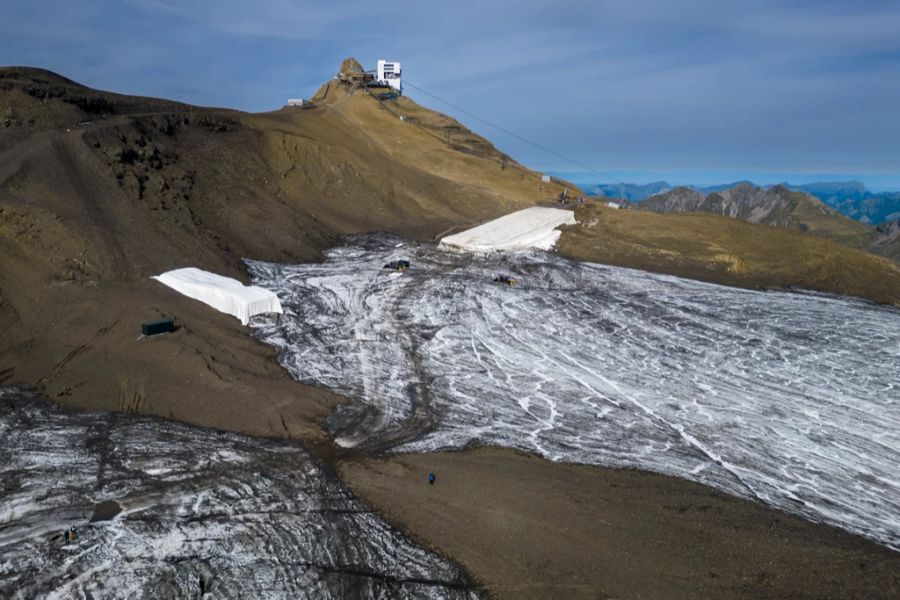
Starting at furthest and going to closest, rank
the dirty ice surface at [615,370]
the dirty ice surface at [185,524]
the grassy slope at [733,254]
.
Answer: the grassy slope at [733,254]
the dirty ice surface at [615,370]
the dirty ice surface at [185,524]

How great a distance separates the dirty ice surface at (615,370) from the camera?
15000 millimetres

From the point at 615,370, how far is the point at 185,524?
13.9 metres

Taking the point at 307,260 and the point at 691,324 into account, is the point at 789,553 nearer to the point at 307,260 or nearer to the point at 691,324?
the point at 691,324

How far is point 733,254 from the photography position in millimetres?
33906

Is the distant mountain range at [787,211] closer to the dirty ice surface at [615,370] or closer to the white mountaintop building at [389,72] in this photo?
the white mountaintop building at [389,72]

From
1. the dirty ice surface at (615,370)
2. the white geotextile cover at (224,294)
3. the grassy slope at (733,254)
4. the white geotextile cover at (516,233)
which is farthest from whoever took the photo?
the white geotextile cover at (516,233)

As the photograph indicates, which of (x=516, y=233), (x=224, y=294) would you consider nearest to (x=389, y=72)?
(x=516, y=233)

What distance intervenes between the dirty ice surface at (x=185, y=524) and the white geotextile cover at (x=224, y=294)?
275 inches

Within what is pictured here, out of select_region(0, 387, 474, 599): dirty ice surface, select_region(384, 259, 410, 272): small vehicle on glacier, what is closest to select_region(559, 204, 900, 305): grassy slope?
select_region(384, 259, 410, 272): small vehicle on glacier

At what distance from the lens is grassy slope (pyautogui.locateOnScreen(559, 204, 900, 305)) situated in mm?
32125

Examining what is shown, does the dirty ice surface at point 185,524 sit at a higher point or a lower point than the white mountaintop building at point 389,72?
lower

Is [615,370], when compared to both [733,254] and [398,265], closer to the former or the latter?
[398,265]

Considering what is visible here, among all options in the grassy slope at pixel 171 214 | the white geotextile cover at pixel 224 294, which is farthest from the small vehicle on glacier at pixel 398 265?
the white geotextile cover at pixel 224 294

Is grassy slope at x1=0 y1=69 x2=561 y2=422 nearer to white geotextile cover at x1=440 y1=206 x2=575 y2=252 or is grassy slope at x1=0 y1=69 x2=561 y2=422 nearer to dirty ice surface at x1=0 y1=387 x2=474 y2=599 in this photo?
dirty ice surface at x1=0 y1=387 x2=474 y2=599
